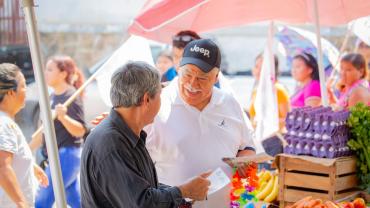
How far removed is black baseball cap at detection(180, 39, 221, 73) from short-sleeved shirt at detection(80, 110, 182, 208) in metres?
0.72

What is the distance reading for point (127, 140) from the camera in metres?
2.29

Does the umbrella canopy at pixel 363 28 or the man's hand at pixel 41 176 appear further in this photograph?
the umbrella canopy at pixel 363 28

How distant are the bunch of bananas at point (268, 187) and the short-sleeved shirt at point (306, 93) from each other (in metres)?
1.64

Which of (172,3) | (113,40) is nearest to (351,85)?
(172,3)

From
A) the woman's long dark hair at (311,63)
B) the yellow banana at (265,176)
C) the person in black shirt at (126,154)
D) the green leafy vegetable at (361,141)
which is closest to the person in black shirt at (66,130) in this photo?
the yellow banana at (265,176)

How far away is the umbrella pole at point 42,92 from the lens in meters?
2.25

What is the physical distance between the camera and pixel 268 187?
419 cm

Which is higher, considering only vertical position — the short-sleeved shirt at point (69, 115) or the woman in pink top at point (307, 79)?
the woman in pink top at point (307, 79)

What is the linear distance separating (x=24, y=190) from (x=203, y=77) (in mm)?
1471

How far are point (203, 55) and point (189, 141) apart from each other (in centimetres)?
45

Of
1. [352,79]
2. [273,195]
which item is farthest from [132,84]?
[352,79]

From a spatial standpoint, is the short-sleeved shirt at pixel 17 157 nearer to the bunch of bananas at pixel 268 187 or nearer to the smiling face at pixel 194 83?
the smiling face at pixel 194 83

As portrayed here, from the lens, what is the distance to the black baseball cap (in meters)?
2.93

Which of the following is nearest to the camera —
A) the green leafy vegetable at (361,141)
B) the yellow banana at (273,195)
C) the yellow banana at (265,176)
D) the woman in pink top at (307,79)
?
the green leafy vegetable at (361,141)
